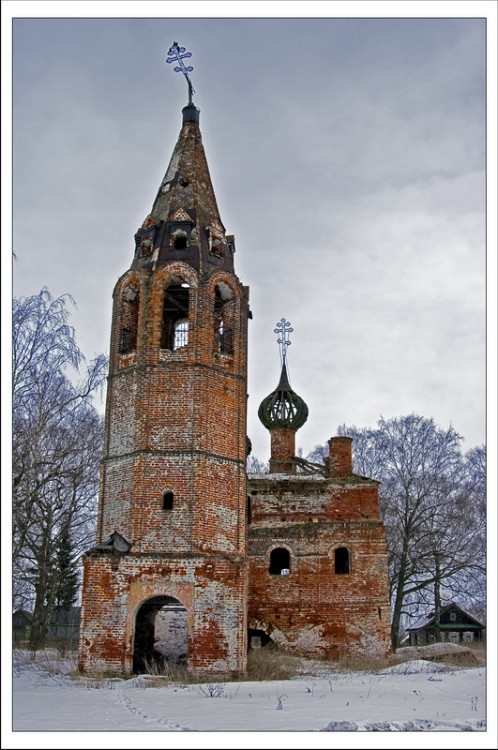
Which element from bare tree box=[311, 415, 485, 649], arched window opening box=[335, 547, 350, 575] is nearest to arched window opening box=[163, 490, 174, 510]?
arched window opening box=[335, 547, 350, 575]

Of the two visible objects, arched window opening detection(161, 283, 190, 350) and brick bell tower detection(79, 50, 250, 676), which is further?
arched window opening detection(161, 283, 190, 350)

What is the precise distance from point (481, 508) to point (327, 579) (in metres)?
10.9

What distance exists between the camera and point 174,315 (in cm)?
2075

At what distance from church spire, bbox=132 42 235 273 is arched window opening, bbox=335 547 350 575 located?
9260mm

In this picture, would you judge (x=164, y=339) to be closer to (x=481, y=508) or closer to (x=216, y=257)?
(x=216, y=257)

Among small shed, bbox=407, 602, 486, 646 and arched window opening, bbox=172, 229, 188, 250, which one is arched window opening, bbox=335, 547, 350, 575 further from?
small shed, bbox=407, 602, 486, 646

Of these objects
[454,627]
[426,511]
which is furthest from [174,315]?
[454,627]

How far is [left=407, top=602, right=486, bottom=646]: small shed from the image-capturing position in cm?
3591

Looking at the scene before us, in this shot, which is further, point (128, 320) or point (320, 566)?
point (320, 566)

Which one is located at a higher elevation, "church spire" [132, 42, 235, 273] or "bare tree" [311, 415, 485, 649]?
"church spire" [132, 42, 235, 273]

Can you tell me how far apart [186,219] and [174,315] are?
2633 mm

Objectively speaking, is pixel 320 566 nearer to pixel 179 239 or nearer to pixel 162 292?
pixel 162 292

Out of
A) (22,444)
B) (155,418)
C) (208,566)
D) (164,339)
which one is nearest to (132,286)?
(164,339)

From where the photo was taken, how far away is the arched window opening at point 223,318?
63.9ft
